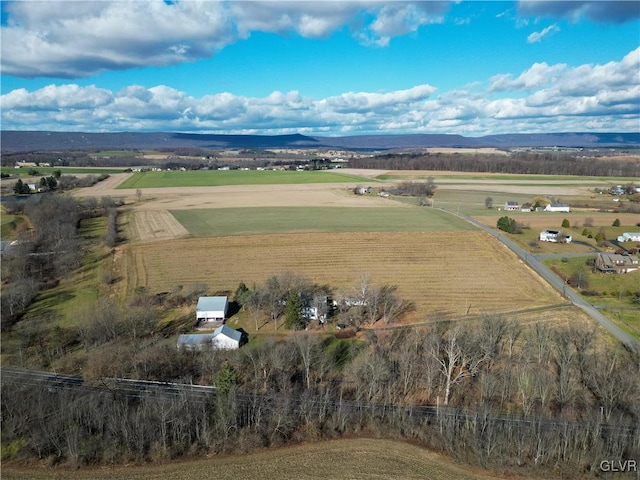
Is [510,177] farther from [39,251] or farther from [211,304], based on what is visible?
[39,251]

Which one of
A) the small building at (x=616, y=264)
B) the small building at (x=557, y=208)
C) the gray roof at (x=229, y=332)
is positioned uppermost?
the small building at (x=557, y=208)

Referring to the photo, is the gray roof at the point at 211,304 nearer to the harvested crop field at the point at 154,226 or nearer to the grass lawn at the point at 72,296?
the grass lawn at the point at 72,296

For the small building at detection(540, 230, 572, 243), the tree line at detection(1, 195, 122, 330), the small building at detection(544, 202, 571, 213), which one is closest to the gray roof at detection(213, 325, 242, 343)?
the tree line at detection(1, 195, 122, 330)

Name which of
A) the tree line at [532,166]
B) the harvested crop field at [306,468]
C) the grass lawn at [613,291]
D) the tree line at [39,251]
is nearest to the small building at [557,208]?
the grass lawn at [613,291]

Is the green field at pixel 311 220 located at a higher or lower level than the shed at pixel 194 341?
higher

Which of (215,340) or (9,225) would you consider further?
(9,225)

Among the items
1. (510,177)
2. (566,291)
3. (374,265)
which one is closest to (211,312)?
(374,265)

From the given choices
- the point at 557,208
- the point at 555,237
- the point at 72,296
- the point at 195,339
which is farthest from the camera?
the point at 557,208
